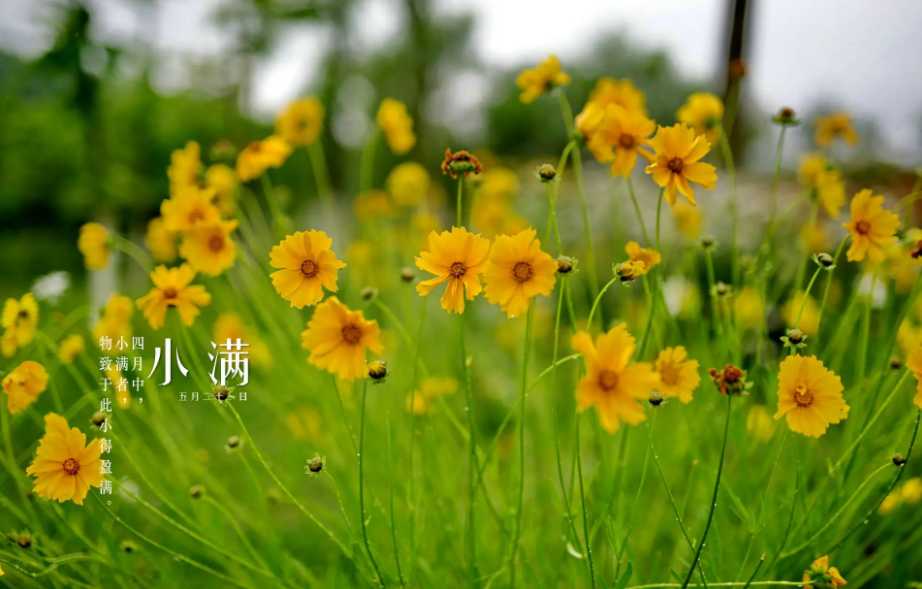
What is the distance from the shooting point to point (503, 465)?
1.31 metres

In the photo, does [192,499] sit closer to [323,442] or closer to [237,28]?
[323,442]

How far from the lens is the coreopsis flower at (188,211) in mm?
817

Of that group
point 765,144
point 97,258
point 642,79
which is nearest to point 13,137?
point 97,258

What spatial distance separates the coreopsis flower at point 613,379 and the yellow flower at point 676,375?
0.63ft

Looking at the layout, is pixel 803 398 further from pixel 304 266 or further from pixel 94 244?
pixel 94 244

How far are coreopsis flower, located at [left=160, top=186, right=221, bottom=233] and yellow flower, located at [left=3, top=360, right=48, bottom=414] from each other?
0.24 metres

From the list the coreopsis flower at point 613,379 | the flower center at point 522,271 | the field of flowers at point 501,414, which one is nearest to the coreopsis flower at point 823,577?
the field of flowers at point 501,414

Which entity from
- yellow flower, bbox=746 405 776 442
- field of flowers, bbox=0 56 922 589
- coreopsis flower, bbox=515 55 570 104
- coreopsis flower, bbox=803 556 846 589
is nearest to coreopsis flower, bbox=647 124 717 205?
field of flowers, bbox=0 56 922 589

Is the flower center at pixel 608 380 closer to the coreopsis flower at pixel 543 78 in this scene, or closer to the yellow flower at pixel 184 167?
the coreopsis flower at pixel 543 78

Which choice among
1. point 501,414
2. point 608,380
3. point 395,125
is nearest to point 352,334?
point 608,380

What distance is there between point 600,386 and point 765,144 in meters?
4.28

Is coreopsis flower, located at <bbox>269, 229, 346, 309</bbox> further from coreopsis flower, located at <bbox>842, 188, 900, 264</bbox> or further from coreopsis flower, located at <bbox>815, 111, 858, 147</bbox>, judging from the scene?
coreopsis flower, located at <bbox>815, 111, 858, 147</bbox>

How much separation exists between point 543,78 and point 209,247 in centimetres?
55

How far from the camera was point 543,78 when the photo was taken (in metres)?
0.88
